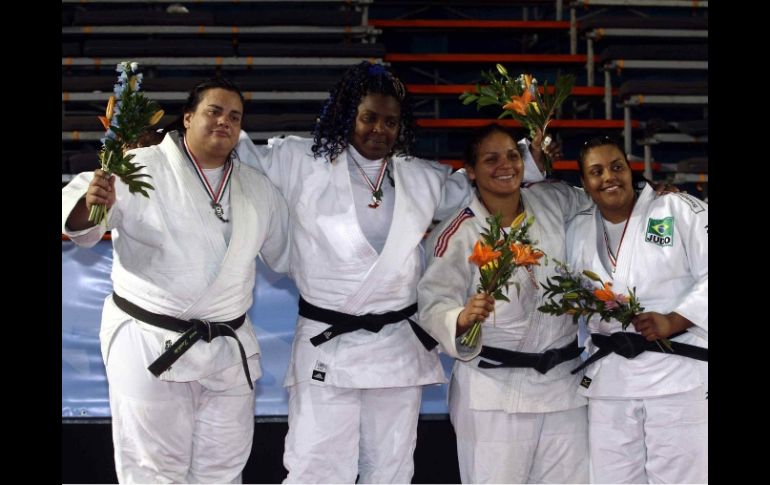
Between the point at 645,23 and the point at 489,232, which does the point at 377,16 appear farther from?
the point at 489,232

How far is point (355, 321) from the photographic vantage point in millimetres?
3139

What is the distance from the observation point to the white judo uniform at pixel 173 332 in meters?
2.91

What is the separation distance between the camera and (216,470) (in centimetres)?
299

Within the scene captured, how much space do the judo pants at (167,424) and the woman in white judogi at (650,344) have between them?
48.6 inches

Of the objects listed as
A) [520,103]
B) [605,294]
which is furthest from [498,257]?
[520,103]

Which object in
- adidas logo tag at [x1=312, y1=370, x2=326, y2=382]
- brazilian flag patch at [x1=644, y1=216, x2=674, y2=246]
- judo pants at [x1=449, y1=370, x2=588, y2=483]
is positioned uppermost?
brazilian flag patch at [x1=644, y1=216, x2=674, y2=246]

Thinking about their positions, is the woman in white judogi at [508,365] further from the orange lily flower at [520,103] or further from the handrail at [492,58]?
the handrail at [492,58]

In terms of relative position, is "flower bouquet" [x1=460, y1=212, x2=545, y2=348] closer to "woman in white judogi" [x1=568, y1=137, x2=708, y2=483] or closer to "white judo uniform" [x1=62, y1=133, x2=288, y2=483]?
"woman in white judogi" [x1=568, y1=137, x2=708, y2=483]

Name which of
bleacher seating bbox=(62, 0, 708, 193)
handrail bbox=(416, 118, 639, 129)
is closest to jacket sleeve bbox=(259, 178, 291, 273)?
bleacher seating bbox=(62, 0, 708, 193)

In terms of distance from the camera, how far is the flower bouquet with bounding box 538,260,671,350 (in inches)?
119

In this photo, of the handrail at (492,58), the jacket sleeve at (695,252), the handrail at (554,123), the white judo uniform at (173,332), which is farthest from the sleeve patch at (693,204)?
the handrail at (492,58)

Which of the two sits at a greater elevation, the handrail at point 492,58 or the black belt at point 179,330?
the handrail at point 492,58

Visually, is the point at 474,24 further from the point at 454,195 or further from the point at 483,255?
the point at 483,255

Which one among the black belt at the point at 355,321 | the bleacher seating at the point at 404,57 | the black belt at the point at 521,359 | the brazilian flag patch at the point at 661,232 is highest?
the bleacher seating at the point at 404,57
